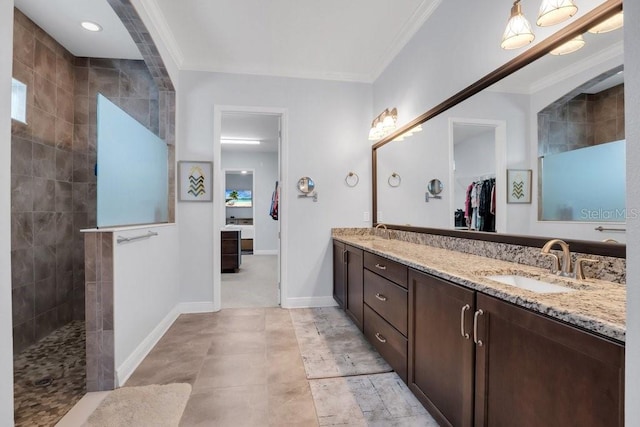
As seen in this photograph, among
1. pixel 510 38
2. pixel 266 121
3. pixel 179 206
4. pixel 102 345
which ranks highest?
pixel 266 121

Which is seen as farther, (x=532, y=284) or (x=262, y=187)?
(x=262, y=187)

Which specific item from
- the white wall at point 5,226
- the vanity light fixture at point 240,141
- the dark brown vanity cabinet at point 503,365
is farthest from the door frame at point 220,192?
the vanity light fixture at point 240,141

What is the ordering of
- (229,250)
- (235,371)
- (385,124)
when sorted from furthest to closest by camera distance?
(229,250), (385,124), (235,371)

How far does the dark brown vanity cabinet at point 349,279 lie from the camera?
8.93ft

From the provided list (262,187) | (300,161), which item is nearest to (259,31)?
(300,161)

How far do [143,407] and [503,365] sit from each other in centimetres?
186

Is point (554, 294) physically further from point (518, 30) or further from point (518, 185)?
point (518, 30)

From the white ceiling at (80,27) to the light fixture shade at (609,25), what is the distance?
3167mm

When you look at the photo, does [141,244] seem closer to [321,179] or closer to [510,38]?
[321,179]

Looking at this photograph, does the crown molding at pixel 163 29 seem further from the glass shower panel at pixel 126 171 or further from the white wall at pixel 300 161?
the glass shower panel at pixel 126 171

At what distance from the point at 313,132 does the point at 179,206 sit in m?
1.74

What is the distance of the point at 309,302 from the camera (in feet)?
12.0

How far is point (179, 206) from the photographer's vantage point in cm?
342

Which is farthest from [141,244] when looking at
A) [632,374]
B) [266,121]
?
[266,121]
